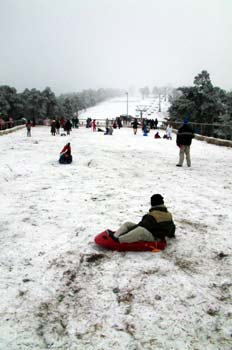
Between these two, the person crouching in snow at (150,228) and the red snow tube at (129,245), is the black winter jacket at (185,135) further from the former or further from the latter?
the red snow tube at (129,245)

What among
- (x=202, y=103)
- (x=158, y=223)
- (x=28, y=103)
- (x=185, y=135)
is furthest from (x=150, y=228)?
(x=28, y=103)

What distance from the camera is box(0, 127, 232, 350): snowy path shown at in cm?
332

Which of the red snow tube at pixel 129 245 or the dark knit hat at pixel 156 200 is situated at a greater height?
the dark knit hat at pixel 156 200

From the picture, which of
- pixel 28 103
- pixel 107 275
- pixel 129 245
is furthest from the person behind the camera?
pixel 28 103

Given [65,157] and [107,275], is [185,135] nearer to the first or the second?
[65,157]

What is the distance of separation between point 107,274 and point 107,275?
0.02 meters

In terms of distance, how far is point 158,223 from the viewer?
517 centimetres

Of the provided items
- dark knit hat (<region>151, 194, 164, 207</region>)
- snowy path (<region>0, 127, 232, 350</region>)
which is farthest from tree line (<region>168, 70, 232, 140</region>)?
dark knit hat (<region>151, 194, 164, 207</region>)

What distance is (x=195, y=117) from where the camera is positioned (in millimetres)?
62781

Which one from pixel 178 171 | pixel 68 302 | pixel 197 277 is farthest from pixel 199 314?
pixel 178 171

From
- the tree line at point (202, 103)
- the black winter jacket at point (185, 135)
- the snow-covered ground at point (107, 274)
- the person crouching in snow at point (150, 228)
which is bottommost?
the snow-covered ground at point (107, 274)

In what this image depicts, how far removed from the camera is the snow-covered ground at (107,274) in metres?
3.32

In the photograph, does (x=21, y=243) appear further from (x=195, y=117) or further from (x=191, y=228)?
(x=195, y=117)

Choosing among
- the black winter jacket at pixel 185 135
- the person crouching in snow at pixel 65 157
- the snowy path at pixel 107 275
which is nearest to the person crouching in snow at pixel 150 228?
the snowy path at pixel 107 275
